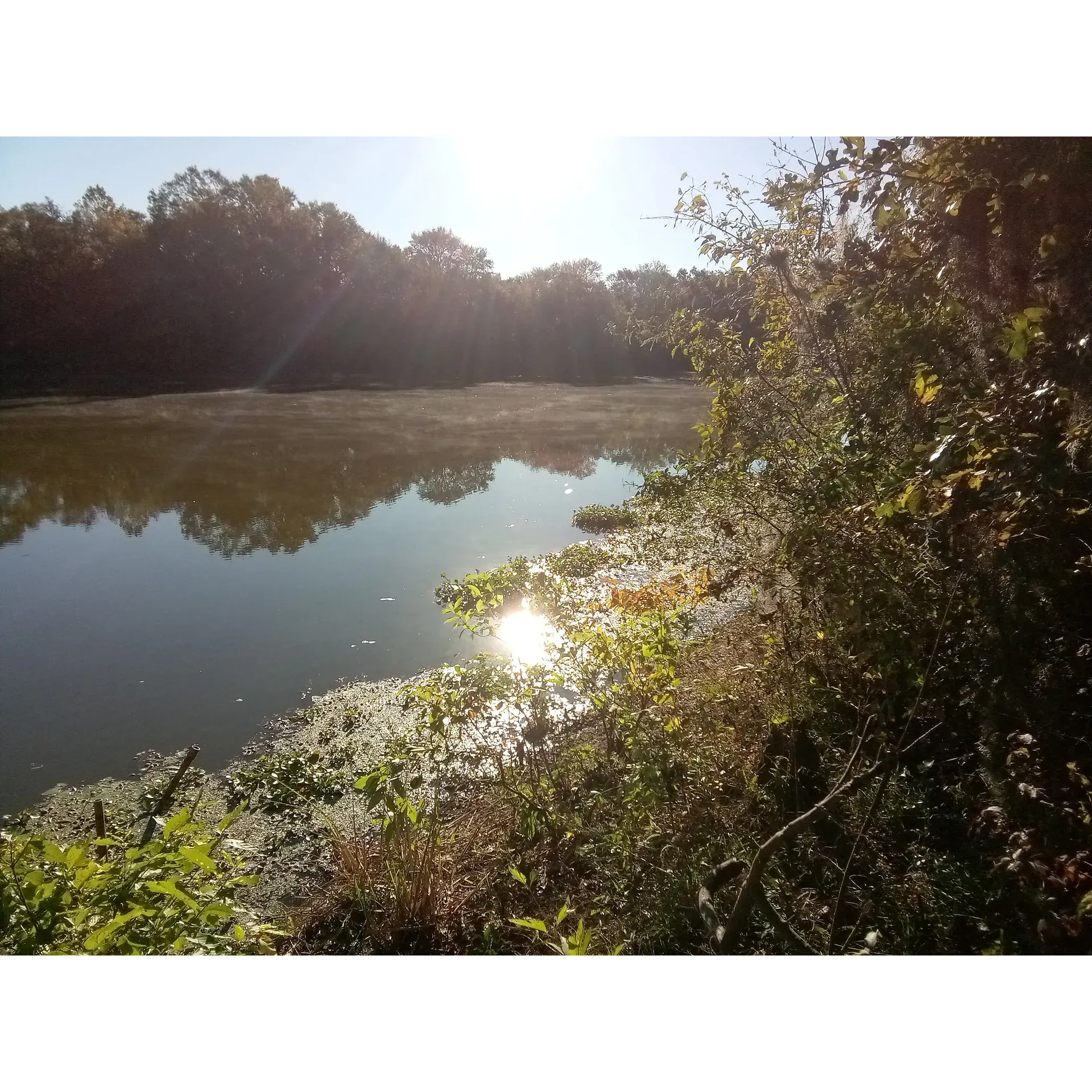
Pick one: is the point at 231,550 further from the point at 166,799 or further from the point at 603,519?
the point at 166,799

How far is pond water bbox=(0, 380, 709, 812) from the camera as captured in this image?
4.12 m

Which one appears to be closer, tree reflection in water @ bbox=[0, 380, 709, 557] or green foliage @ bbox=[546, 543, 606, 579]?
green foliage @ bbox=[546, 543, 606, 579]

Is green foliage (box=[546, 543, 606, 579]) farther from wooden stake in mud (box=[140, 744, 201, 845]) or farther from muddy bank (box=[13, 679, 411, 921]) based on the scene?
wooden stake in mud (box=[140, 744, 201, 845])

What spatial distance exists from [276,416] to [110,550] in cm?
953

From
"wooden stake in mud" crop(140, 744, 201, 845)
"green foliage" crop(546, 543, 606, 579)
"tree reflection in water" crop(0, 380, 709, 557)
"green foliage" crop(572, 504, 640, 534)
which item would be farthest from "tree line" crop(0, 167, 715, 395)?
"wooden stake in mud" crop(140, 744, 201, 845)

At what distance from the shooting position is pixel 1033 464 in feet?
3.87

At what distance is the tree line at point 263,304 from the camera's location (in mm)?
19578

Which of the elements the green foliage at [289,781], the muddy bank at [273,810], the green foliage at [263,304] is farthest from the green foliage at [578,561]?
the green foliage at [263,304]

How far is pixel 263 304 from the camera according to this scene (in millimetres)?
24578

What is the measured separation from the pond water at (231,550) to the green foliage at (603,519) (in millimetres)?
209

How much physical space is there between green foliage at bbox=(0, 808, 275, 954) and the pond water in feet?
7.23

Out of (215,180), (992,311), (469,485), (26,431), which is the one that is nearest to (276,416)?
(26,431)

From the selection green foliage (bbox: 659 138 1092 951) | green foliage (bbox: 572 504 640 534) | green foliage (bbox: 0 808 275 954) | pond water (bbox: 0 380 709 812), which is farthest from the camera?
green foliage (bbox: 572 504 640 534)

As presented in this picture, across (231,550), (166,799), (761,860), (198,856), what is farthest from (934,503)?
(231,550)
